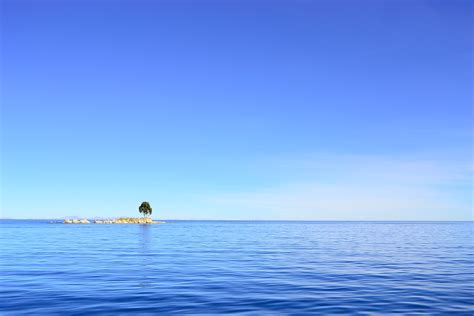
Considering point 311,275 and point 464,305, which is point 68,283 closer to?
point 311,275

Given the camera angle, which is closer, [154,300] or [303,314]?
[303,314]

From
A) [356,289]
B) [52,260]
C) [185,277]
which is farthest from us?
[52,260]

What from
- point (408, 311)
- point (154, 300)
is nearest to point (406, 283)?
point (408, 311)

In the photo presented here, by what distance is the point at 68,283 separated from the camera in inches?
914

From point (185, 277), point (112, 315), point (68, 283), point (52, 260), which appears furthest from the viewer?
point (52, 260)

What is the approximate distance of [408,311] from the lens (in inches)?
659

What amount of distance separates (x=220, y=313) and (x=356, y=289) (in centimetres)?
885

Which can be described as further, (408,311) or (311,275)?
(311,275)

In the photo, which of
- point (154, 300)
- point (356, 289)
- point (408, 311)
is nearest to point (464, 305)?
point (408, 311)

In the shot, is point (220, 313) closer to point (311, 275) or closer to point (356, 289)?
point (356, 289)

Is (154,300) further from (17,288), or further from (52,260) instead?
(52,260)

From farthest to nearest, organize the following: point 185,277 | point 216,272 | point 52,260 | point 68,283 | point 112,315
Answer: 1. point 52,260
2. point 216,272
3. point 185,277
4. point 68,283
5. point 112,315

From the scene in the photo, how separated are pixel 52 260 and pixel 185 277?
54.5ft

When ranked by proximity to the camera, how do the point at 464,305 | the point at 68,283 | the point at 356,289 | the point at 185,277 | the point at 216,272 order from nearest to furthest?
the point at 464,305, the point at 356,289, the point at 68,283, the point at 185,277, the point at 216,272
